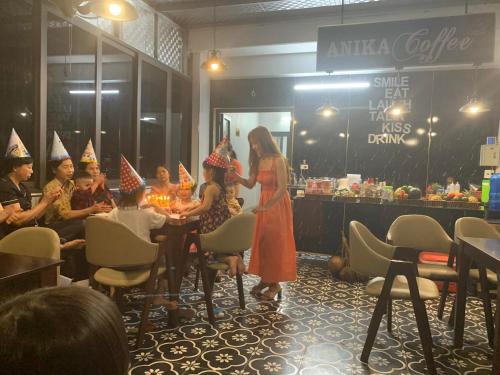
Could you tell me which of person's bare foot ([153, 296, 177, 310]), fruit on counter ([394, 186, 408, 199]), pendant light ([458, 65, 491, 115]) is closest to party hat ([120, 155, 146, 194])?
person's bare foot ([153, 296, 177, 310])

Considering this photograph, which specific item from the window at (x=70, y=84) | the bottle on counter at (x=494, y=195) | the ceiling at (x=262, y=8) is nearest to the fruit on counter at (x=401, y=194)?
the bottle on counter at (x=494, y=195)

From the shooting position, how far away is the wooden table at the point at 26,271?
160cm

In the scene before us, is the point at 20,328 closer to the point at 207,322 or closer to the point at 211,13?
the point at 207,322

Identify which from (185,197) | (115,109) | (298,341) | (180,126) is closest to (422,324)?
(298,341)

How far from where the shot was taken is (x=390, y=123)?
21.0 feet

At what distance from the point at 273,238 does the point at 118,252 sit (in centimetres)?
152

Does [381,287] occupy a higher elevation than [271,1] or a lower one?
lower

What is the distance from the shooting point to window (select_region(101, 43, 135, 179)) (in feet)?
15.5

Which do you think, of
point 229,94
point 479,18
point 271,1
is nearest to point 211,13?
point 271,1

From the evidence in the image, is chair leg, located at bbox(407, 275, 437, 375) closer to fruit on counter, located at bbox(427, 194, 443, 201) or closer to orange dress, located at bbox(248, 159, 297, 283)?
orange dress, located at bbox(248, 159, 297, 283)

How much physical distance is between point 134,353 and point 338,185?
386 centimetres

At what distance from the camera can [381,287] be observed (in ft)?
8.48

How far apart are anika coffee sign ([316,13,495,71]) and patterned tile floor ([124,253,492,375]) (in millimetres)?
2462

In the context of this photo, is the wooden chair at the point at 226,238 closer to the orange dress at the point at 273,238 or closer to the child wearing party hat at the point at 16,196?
the orange dress at the point at 273,238
